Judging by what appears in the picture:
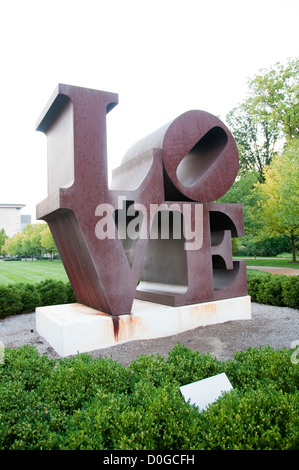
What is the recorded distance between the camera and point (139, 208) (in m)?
7.74

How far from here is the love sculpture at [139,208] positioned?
7191mm

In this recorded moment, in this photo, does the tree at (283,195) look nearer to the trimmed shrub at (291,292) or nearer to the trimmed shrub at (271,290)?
the trimmed shrub at (271,290)

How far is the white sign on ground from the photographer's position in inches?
137

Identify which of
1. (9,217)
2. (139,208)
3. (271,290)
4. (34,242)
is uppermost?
(9,217)

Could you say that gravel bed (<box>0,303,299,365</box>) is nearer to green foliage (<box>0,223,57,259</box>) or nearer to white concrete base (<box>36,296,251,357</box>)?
white concrete base (<box>36,296,251,357</box>)

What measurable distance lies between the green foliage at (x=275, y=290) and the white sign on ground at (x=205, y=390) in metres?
8.39

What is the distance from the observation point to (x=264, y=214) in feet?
86.5

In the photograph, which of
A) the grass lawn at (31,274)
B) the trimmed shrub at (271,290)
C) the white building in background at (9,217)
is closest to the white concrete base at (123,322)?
the trimmed shrub at (271,290)

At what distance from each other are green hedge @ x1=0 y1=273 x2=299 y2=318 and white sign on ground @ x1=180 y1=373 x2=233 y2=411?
839cm

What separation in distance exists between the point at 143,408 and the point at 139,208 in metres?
5.01

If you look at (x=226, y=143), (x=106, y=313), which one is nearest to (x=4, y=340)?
(x=106, y=313)

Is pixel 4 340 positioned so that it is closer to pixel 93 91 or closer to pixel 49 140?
pixel 49 140

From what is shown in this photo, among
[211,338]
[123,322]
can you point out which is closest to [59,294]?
[123,322]

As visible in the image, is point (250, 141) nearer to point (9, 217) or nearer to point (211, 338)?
point (211, 338)
